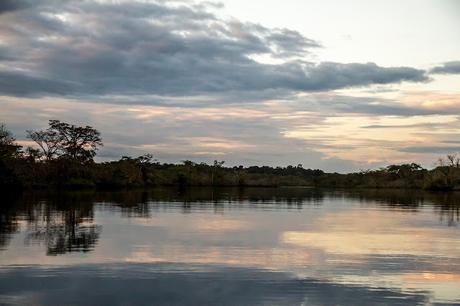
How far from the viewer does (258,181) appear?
169m

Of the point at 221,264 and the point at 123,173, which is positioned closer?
the point at 221,264

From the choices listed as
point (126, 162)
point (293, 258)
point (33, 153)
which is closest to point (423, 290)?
point (293, 258)

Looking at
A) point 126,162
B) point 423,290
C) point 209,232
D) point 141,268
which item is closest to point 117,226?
point 209,232

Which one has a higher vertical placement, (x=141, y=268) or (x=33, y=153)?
(x=33, y=153)

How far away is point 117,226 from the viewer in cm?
3309

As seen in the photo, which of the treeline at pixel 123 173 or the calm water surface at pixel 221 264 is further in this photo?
the treeline at pixel 123 173

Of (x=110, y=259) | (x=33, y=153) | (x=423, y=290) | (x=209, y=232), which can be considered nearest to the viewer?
(x=423, y=290)

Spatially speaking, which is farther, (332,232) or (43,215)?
(43,215)

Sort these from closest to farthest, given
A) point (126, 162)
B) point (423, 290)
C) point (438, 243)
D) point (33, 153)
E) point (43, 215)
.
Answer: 1. point (423, 290)
2. point (438, 243)
3. point (43, 215)
4. point (33, 153)
5. point (126, 162)

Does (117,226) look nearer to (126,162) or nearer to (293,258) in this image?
(293,258)

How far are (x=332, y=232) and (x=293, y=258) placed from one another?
421 inches

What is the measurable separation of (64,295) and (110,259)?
5.69 meters

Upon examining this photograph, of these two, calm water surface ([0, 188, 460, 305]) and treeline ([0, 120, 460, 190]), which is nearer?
calm water surface ([0, 188, 460, 305])

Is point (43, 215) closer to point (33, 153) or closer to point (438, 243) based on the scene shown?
point (438, 243)
